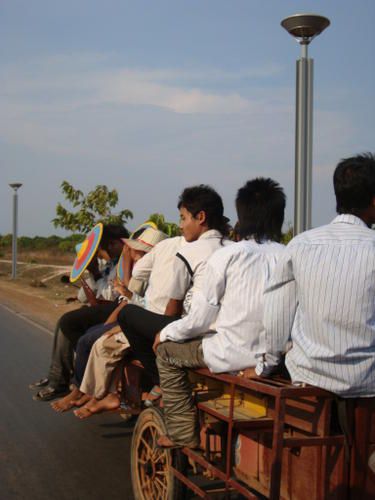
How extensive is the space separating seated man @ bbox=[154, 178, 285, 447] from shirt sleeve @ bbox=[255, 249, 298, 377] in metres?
0.30

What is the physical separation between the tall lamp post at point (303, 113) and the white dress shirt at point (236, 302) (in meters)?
3.80

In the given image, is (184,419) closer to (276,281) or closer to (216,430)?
(216,430)

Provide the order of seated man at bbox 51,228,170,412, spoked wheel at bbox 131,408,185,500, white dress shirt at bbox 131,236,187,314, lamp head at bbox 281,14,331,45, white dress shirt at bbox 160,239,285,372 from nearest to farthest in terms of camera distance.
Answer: white dress shirt at bbox 160,239,285,372 → spoked wheel at bbox 131,408,185,500 → white dress shirt at bbox 131,236,187,314 → seated man at bbox 51,228,170,412 → lamp head at bbox 281,14,331,45

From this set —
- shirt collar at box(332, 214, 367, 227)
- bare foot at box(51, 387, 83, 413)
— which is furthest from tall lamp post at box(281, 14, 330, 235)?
shirt collar at box(332, 214, 367, 227)

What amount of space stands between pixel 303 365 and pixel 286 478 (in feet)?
2.01

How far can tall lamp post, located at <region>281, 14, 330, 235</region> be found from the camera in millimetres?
7609

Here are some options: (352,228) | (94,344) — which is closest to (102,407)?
(94,344)

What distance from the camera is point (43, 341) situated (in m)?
12.1

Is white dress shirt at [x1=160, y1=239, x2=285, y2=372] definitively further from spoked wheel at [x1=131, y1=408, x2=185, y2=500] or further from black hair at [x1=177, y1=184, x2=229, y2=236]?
black hair at [x1=177, y1=184, x2=229, y2=236]

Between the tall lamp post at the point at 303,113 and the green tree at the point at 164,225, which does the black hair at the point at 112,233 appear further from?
the green tree at the point at 164,225

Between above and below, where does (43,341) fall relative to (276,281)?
below

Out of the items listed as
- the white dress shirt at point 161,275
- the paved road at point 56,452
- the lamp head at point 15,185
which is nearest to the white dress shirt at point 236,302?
the white dress shirt at point 161,275

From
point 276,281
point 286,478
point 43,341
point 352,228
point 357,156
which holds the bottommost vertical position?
point 43,341

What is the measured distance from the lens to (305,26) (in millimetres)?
7652
